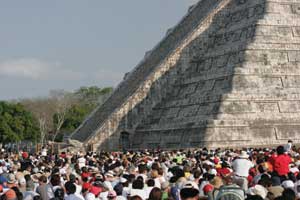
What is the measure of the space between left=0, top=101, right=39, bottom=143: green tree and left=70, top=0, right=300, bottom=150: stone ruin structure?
68.8 ft

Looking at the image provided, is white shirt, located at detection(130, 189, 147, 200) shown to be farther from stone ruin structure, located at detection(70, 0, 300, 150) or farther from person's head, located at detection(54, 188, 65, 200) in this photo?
stone ruin structure, located at detection(70, 0, 300, 150)

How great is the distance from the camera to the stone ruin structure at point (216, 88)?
31.1m

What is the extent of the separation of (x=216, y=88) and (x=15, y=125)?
109 ft

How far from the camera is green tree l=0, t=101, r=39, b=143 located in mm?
61250

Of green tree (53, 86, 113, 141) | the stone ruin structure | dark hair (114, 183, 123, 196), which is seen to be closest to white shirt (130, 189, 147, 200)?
dark hair (114, 183, 123, 196)

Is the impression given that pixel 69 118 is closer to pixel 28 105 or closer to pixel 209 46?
pixel 28 105

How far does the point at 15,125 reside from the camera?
6200 centimetres

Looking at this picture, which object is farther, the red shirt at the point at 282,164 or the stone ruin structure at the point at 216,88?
the stone ruin structure at the point at 216,88

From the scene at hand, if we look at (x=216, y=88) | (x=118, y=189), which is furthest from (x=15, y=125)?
(x=118, y=189)

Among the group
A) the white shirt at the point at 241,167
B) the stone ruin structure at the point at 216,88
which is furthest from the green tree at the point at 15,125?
the white shirt at the point at 241,167

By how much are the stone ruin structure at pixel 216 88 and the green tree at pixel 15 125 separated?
2098 cm

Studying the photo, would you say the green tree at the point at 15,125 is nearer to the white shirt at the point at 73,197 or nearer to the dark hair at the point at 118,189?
the dark hair at the point at 118,189

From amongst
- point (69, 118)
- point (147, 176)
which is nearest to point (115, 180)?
point (147, 176)

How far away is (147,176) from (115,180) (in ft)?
2.64
